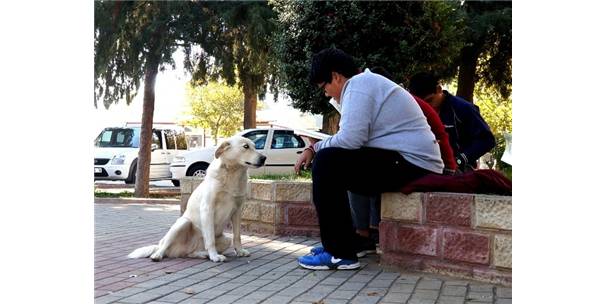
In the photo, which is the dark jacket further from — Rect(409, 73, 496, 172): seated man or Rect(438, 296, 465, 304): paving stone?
Rect(438, 296, 465, 304): paving stone

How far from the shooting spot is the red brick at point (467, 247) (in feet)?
11.8

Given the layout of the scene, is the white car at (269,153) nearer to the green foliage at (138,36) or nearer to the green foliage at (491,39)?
the green foliage at (138,36)

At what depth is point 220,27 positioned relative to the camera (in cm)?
1312

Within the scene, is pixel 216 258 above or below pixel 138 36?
below

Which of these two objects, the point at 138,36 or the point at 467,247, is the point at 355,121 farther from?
the point at 138,36

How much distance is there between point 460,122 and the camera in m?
5.03

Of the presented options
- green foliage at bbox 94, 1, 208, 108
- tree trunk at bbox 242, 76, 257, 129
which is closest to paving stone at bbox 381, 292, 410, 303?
green foliage at bbox 94, 1, 208, 108

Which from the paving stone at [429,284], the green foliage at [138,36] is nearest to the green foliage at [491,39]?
the green foliage at [138,36]

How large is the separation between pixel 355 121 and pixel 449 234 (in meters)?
0.95

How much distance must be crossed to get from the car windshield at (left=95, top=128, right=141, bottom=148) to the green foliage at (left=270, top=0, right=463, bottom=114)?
10.9 meters

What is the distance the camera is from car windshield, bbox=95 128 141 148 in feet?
57.2

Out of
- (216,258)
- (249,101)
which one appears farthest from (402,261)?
(249,101)
